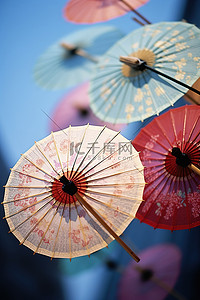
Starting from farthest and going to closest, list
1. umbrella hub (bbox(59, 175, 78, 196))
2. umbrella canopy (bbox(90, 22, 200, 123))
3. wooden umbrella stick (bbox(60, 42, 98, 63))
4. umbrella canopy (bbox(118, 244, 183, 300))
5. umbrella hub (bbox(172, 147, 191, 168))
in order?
wooden umbrella stick (bbox(60, 42, 98, 63))
umbrella canopy (bbox(118, 244, 183, 300))
umbrella canopy (bbox(90, 22, 200, 123))
umbrella hub (bbox(172, 147, 191, 168))
umbrella hub (bbox(59, 175, 78, 196))

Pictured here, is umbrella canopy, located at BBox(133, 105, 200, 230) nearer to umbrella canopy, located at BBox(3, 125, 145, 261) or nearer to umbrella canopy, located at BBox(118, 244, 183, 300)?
umbrella canopy, located at BBox(3, 125, 145, 261)

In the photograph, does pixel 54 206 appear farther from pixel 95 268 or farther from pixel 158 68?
pixel 95 268

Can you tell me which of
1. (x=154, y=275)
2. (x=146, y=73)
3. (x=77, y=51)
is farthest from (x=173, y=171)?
(x=77, y=51)

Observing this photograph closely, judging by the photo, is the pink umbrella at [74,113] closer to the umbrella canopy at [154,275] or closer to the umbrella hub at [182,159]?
the umbrella canopy at [154,275]

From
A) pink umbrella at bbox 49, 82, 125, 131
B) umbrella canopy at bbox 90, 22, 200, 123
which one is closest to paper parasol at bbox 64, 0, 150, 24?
umbrella canopy at bbox 90, 22, 200, 123

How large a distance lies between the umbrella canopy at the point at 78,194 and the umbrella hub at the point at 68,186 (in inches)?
1.1

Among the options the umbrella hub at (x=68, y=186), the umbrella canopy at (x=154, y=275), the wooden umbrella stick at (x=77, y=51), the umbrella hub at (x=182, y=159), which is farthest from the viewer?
the wooden umbrella stick at (x=77, y=51)

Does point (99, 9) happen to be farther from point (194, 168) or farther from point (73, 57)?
point (194, 168)

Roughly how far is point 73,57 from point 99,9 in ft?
1.89

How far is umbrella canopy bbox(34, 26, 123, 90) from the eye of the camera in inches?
111

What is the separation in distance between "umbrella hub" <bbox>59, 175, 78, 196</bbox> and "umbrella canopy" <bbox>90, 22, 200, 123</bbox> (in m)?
0.70

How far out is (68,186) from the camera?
131 cm

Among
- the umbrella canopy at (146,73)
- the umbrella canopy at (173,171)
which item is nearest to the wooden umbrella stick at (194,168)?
the umbrella canopy at (173,171)

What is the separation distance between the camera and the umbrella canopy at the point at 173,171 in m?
1.50
